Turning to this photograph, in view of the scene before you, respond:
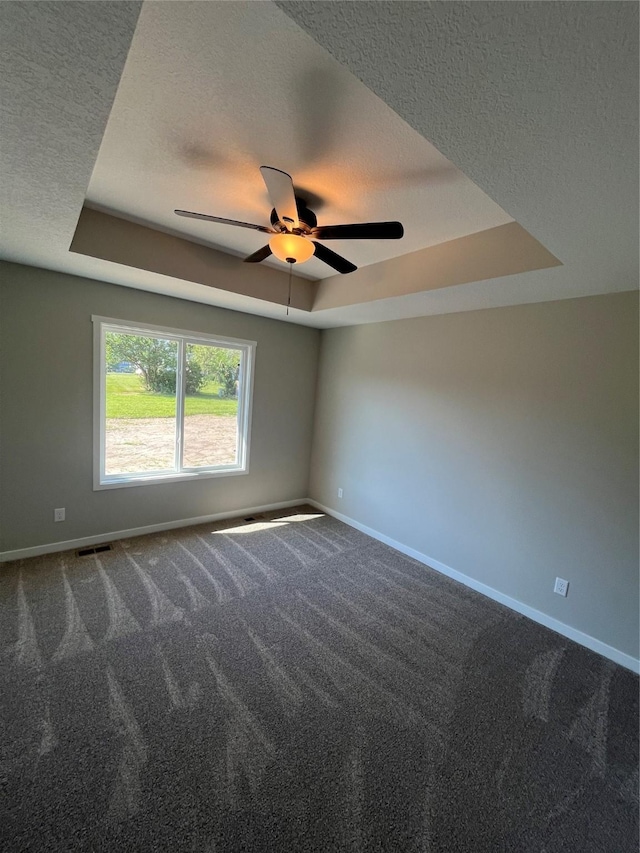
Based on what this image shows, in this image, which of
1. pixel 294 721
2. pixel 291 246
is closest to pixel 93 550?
pixel 294 721

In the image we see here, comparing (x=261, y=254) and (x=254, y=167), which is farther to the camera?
(x=261, y=254)

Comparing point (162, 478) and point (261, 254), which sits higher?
point (261, 254)

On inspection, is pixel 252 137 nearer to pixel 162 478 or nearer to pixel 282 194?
pixel 282 194

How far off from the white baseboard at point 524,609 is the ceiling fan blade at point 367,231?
9.24 feet

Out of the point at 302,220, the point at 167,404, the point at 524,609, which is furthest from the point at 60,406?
the point at 524,609

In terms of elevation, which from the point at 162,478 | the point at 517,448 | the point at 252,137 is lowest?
the point at 162,478

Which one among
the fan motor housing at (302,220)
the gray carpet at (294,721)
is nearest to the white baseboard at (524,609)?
the gray carpet at (294,721)

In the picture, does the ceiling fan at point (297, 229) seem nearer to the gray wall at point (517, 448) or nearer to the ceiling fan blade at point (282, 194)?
the ceiling fan blade at point (282, 194)

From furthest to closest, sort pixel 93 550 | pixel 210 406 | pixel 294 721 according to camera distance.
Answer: pixel 210 406, pixel 93 550, pixel 294 721

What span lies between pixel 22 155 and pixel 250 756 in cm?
259

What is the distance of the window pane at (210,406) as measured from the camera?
12.2ft

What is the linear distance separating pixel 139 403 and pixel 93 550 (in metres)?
1.40

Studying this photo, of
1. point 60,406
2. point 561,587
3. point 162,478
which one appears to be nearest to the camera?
point 561,587

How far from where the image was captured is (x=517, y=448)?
277 cm
